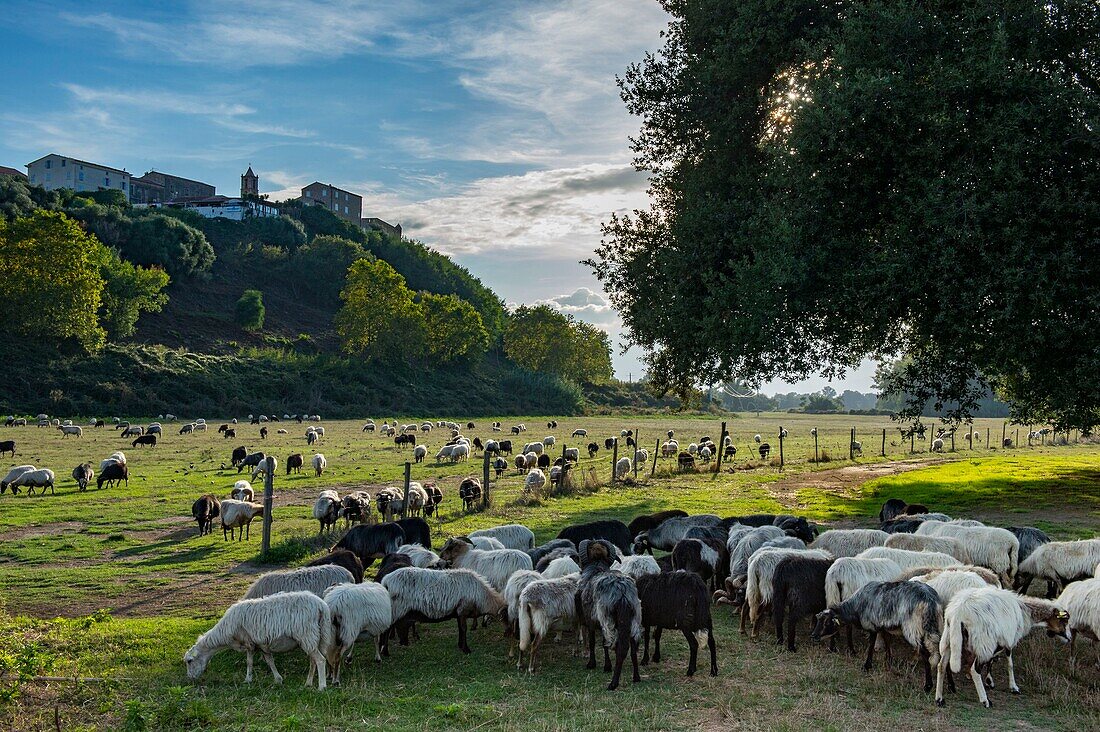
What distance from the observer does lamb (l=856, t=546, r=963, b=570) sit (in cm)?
1041

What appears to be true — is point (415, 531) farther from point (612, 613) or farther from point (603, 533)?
point (612, 613)

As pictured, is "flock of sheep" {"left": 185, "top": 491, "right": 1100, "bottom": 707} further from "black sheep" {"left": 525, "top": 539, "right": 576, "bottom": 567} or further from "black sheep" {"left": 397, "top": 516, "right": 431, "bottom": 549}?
"black sheep" {"left": 397, "top": 516, "right": 431, "bottom": 549}

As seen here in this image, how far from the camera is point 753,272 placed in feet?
52.2

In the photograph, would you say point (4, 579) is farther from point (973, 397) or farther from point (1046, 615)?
point (973, 397)

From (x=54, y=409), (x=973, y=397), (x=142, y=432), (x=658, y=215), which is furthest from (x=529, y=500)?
(x=54, y=409)

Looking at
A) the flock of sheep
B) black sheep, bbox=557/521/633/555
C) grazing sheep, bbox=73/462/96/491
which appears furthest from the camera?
grazing sheep, bbox=73/462/96/491

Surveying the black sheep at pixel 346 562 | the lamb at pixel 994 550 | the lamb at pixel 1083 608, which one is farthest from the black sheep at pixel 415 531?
the lamb at pixel 1083 608

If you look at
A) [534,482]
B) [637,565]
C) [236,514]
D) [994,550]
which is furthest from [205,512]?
[994,550]

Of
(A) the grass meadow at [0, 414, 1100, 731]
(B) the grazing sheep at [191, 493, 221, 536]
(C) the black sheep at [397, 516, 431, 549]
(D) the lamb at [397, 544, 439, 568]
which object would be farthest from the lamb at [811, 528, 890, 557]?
(B) the grazing sheep at [191, 493, 221, 536]

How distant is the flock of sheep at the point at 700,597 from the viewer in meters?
8.17

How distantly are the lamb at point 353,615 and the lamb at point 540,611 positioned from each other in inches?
66.3

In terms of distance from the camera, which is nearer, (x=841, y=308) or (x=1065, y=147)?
(x=1065, y=147)

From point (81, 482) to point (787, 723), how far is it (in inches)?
1008

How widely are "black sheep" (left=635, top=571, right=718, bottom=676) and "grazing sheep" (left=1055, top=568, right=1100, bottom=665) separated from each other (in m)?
4.08
